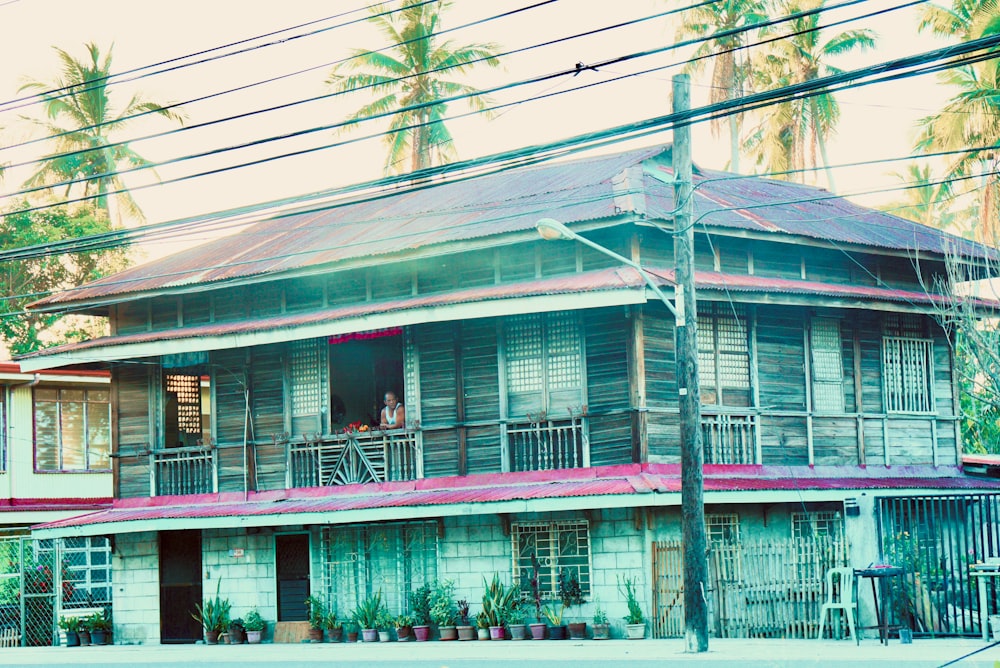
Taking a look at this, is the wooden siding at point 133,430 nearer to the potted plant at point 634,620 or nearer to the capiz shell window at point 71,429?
the capiz shell window at point 71,429

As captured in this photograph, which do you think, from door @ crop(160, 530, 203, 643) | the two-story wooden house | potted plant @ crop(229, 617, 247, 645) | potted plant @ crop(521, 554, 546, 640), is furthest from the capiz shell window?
potted plant @ crop(521, 554, 546, 640)

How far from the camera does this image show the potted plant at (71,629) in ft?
96.0

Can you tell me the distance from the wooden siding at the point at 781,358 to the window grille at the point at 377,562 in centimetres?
628

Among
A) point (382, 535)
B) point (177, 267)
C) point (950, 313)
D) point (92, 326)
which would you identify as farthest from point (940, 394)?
point (92, 326)

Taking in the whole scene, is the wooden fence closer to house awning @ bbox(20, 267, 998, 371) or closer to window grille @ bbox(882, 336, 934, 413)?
house awning @ bbox(20, 267, 998, 371)

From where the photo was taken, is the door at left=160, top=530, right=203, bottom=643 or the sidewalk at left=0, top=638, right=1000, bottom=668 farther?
the door at left=160, top=530, right=203, bottom=643

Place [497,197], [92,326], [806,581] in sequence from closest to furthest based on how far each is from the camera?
1. [806,581]
2. [497,197]
3. [92,326]

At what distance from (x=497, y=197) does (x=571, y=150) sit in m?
10.2

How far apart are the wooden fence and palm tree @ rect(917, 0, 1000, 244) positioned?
738 inches

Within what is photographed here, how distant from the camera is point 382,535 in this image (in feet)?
88.2

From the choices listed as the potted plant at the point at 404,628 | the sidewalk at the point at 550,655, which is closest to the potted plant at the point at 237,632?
the sidewalk at the point at 550,655

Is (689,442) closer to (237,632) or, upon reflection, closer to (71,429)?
(237,632)

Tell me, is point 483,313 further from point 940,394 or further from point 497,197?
point 940,394

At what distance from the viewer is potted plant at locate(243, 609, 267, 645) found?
27.3m
